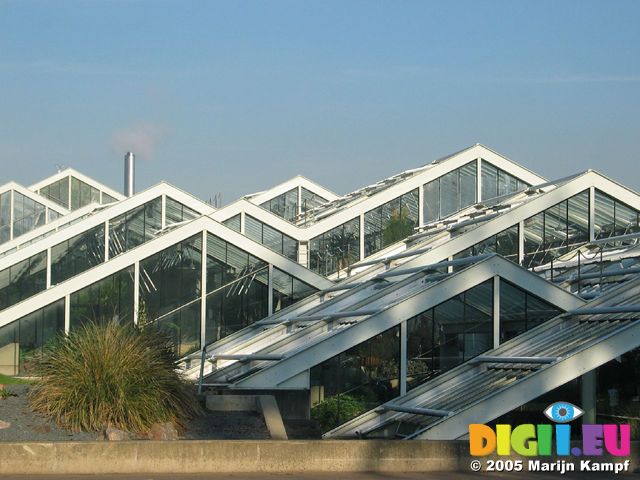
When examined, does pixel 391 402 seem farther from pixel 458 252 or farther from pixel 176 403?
pixel 458 252

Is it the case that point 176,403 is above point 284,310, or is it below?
below

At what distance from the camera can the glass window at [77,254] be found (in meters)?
44.0

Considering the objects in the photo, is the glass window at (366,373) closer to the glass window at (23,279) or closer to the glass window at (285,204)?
the glass window at (23,279)

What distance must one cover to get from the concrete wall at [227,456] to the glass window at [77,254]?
100 feet

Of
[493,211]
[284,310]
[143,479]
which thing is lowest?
[143,479]

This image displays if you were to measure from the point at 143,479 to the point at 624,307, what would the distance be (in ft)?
41.2

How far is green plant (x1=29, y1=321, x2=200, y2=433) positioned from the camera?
16.9 metres

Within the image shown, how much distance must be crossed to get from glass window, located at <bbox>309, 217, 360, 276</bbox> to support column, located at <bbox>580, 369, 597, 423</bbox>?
1961 cm

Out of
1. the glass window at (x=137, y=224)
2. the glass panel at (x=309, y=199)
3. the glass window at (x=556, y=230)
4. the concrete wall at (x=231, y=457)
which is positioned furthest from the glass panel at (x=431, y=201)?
the concrete wall at (x=231, y=457)

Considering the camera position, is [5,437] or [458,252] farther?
[458,252]

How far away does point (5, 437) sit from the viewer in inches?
627

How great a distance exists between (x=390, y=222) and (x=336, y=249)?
2225mm

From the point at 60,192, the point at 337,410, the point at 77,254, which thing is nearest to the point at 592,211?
the point at 337,410

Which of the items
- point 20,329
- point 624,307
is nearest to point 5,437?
point 624,307
